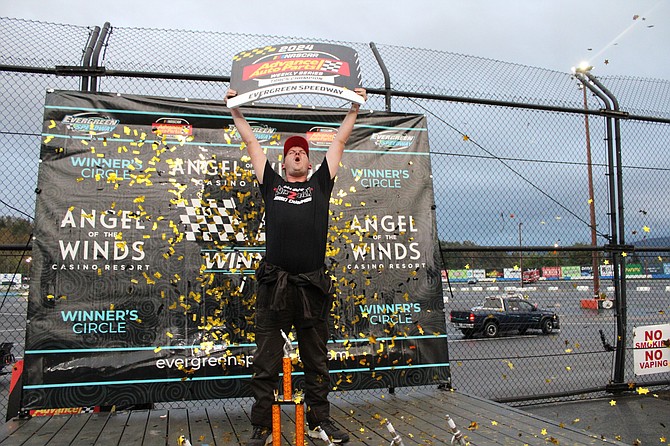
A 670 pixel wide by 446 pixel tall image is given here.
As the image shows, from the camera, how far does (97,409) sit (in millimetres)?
4270

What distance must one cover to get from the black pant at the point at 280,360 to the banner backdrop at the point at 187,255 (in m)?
0.95

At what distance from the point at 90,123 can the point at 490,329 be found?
12.4 meters

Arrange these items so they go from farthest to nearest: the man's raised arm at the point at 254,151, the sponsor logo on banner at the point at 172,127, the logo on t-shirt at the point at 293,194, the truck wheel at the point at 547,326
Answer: the truck wheel at the point at 547,326
the sponsor logo on banner at the point at 172,127
the man's raised arm at the point at 254,151
the logo on t-shirt at the point at 293,194

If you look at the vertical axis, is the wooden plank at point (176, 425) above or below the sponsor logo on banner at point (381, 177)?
below

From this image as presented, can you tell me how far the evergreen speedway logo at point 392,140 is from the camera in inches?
200

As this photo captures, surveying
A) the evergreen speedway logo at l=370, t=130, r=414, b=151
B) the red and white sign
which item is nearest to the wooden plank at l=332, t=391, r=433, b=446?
the evergreen speedway logo at l=370, t=130, r=414, b=151

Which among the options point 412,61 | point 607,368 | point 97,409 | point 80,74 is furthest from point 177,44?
point 607,368

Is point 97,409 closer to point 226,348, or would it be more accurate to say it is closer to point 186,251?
point 226,348

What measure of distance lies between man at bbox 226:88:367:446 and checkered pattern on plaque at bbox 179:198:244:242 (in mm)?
1049

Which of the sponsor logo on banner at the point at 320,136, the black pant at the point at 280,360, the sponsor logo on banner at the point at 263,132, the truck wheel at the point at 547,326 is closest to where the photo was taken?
the black pant at the point at 280,360

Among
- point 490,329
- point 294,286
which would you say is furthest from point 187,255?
point 490,329

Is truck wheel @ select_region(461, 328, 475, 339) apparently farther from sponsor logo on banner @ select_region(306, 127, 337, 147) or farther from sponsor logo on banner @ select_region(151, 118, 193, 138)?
sponsor logo on banner @ select_region(151, 118, 193, 138)

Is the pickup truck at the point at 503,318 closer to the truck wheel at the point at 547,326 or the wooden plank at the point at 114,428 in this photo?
the truck wheel at the point at 547,326

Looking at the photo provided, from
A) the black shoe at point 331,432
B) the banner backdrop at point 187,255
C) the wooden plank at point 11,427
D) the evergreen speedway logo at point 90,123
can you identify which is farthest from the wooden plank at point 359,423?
the evergreen speedway logo at point 90,123
